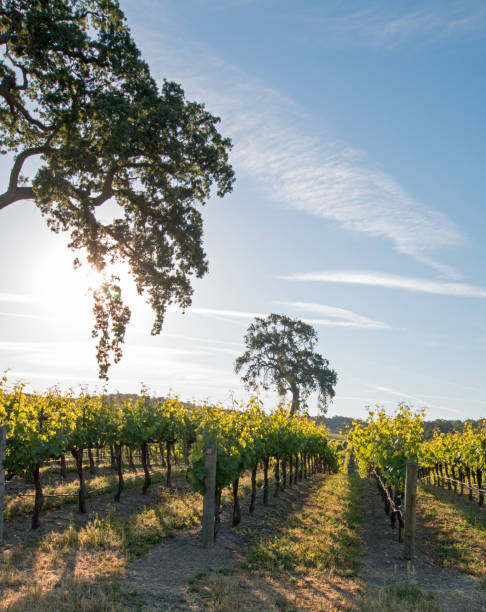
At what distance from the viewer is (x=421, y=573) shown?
8.41 m

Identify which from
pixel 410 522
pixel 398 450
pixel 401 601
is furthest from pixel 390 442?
pixel 401 601

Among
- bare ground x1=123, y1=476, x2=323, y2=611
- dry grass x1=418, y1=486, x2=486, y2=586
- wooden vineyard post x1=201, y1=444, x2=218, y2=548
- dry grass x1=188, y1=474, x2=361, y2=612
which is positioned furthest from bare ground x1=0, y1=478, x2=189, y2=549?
dry grass x1=418, y1=486, x2=486, y2=586

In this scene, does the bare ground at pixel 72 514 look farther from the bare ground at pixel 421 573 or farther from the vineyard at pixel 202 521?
the bare ground at pixel 421 573

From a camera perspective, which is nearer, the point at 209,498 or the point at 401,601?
the point at 401,601

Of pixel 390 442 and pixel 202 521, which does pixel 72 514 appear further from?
pixel 390 442

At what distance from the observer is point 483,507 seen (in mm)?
17234

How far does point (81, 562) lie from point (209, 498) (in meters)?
2.52

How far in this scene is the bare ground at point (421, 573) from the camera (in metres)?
6.95

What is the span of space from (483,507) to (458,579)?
10.6 metres

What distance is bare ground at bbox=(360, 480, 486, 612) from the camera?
274 inches

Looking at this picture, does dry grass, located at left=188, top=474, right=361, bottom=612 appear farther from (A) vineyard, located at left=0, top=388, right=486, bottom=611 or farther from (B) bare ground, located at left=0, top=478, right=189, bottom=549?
(B) bare ground, located at left=0, top=478, right=189, bottom=549

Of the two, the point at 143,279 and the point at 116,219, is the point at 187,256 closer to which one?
the point at 143,279

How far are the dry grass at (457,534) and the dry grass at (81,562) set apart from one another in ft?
17.3

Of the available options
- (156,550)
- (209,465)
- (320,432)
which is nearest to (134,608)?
(156,550)
